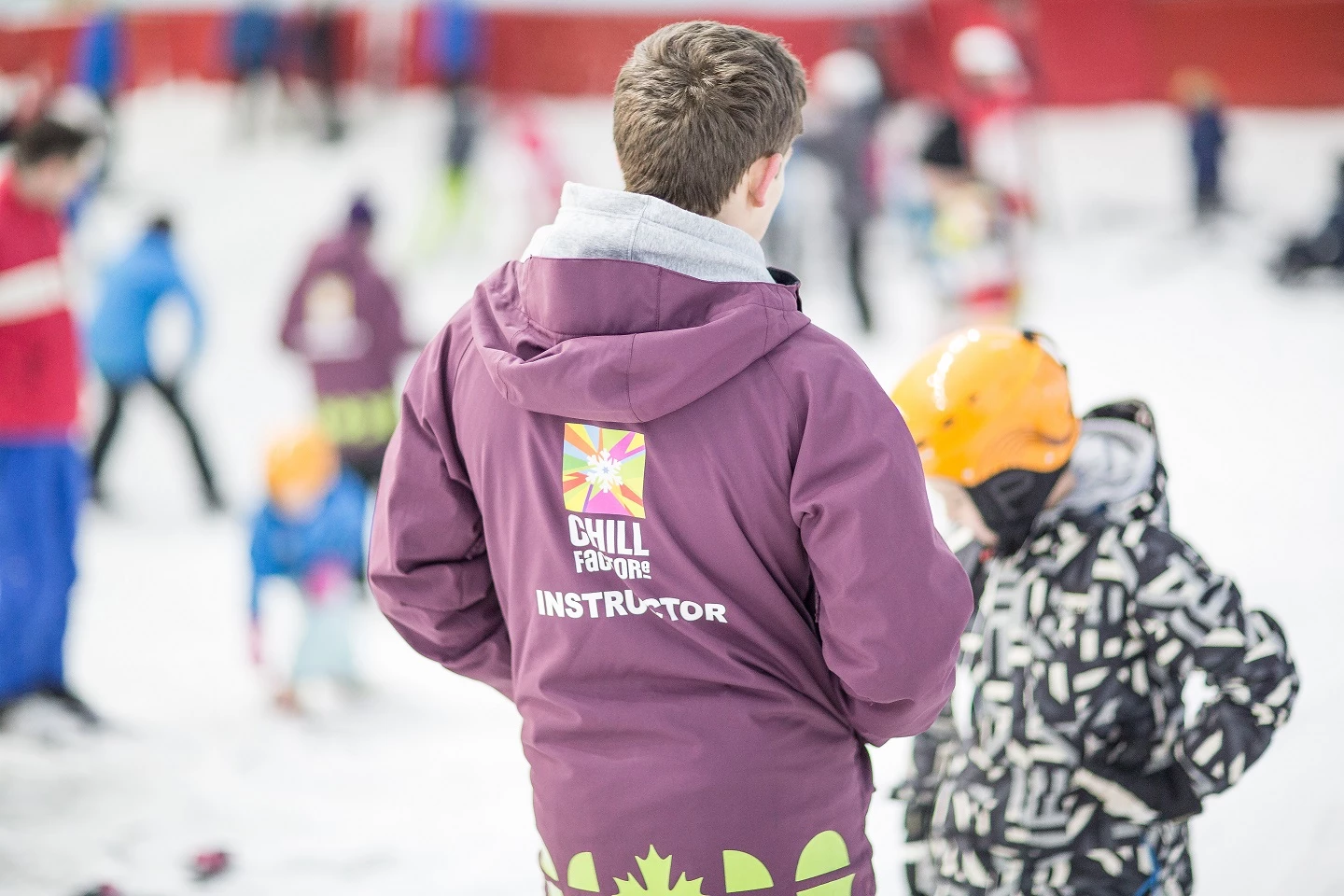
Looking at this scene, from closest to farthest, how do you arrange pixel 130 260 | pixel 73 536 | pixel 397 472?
pixel 397 472 → pixel 73 536 → pixel 130 260

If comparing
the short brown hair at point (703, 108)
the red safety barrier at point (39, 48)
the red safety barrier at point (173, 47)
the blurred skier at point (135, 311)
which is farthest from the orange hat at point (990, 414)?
the red safety barrier at point (39, 48)

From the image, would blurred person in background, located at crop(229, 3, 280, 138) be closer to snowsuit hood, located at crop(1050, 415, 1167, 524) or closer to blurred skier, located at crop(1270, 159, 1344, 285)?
blurred skier, located at crop(1270, 159, 1344, 285)

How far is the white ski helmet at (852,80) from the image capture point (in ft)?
33.5

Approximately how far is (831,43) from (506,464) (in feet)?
40.5

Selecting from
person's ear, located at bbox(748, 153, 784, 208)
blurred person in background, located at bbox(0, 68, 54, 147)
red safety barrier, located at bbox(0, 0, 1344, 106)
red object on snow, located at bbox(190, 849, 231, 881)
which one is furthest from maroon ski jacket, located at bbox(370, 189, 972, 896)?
red safety barrier, located at bbox(0, 0, 1344, 106)

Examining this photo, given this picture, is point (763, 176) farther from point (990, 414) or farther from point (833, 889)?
point (833, 889)

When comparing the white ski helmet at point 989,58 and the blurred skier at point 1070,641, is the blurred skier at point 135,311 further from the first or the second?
the white ski helmet at point 989,58

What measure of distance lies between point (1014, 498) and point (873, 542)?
0.63m

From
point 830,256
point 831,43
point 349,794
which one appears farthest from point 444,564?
point 831,43

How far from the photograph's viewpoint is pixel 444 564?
169 cm

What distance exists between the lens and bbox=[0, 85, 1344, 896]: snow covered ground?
3.32m

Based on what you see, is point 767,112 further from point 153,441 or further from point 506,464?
point 153,441

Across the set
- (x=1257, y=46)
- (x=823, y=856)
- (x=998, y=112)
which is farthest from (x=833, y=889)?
(x=1257, y=46)

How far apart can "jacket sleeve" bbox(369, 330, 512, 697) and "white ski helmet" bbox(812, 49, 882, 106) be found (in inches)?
346
